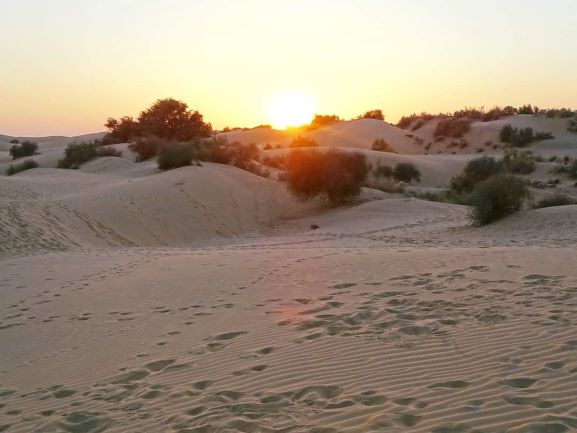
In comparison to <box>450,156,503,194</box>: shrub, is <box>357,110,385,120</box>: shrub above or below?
above

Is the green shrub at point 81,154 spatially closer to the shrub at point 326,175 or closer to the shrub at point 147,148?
the shrub at point 147,148

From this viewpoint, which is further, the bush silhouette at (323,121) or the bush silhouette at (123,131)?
the bush silhouette at (323,121)

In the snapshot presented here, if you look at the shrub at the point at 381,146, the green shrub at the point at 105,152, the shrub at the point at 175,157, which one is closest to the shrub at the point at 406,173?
the shrub at the point at 175,157

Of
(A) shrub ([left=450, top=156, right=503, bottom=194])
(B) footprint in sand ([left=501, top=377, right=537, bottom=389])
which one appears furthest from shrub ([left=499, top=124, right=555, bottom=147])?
(B) footprint in sand ([left=501, top=377, right=537, bottom=389])

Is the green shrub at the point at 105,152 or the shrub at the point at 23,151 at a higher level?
the shrub at the point at 23,151

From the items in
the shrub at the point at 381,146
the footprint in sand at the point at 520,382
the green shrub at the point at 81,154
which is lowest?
the footprint in sand at the point at 520,382

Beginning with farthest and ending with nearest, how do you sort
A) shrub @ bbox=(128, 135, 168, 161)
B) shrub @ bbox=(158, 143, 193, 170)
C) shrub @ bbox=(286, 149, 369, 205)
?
shrub @ bbox=(128, 135, 168, 161) → shrub @ bbox=(158, 143, 193, 170) → shrub @ bbox=(286, 149, 369, 205)

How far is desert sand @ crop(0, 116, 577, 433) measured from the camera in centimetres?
464

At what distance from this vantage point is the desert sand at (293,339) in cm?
464

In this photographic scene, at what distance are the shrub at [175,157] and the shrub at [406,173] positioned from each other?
14.1 metres

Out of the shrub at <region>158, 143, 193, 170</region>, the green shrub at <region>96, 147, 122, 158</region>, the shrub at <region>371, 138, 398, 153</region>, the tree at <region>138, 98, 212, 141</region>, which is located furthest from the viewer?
the shrub at <region>371, 138, 398, 153</region>

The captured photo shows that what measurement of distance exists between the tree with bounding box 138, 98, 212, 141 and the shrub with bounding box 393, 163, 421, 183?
15.2m

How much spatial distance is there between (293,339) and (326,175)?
2204cm

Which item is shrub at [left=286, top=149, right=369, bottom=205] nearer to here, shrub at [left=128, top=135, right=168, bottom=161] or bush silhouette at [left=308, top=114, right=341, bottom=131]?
shrub at [left=128, top=135, right=168, bottom=161]
